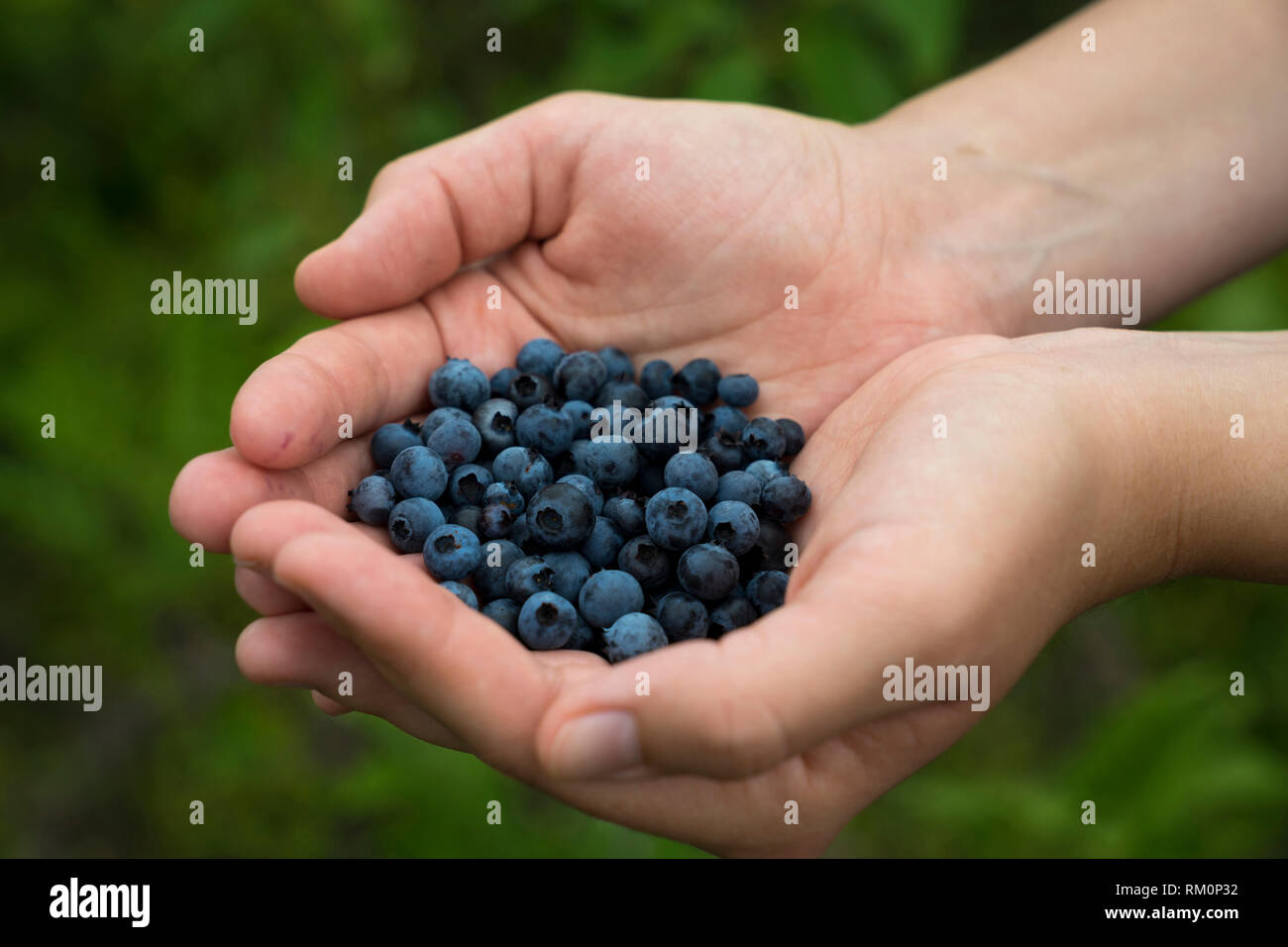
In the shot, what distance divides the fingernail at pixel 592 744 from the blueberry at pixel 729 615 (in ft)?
2.09

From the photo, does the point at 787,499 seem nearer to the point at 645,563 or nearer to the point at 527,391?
the point at 645,563

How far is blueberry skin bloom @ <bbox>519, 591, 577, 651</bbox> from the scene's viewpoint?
1.86 m

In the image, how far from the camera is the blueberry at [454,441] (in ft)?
7.35

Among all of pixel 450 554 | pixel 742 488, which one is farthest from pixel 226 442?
pixel 742 488

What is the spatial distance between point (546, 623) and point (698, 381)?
36.9 inches

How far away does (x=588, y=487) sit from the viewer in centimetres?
219

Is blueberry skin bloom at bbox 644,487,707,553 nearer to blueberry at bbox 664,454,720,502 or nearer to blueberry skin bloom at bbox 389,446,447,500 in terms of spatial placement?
blueberry at bbox 664,454,720,502

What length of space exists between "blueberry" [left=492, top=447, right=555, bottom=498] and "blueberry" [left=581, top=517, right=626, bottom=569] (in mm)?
188

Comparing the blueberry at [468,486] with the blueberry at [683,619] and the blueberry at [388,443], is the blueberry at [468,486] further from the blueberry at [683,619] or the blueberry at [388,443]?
the blueberry at [683,619]

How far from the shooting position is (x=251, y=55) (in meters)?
3.05

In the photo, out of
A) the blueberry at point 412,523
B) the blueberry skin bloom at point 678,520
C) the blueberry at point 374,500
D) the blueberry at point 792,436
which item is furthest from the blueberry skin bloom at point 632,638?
the blueberry at point 792,436

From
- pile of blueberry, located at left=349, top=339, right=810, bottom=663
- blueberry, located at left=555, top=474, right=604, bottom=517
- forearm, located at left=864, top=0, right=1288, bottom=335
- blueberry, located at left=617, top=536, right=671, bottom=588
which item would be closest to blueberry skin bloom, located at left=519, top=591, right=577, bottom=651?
pile of blueberry, located at left=349, top=339, right=810, bottom=663
